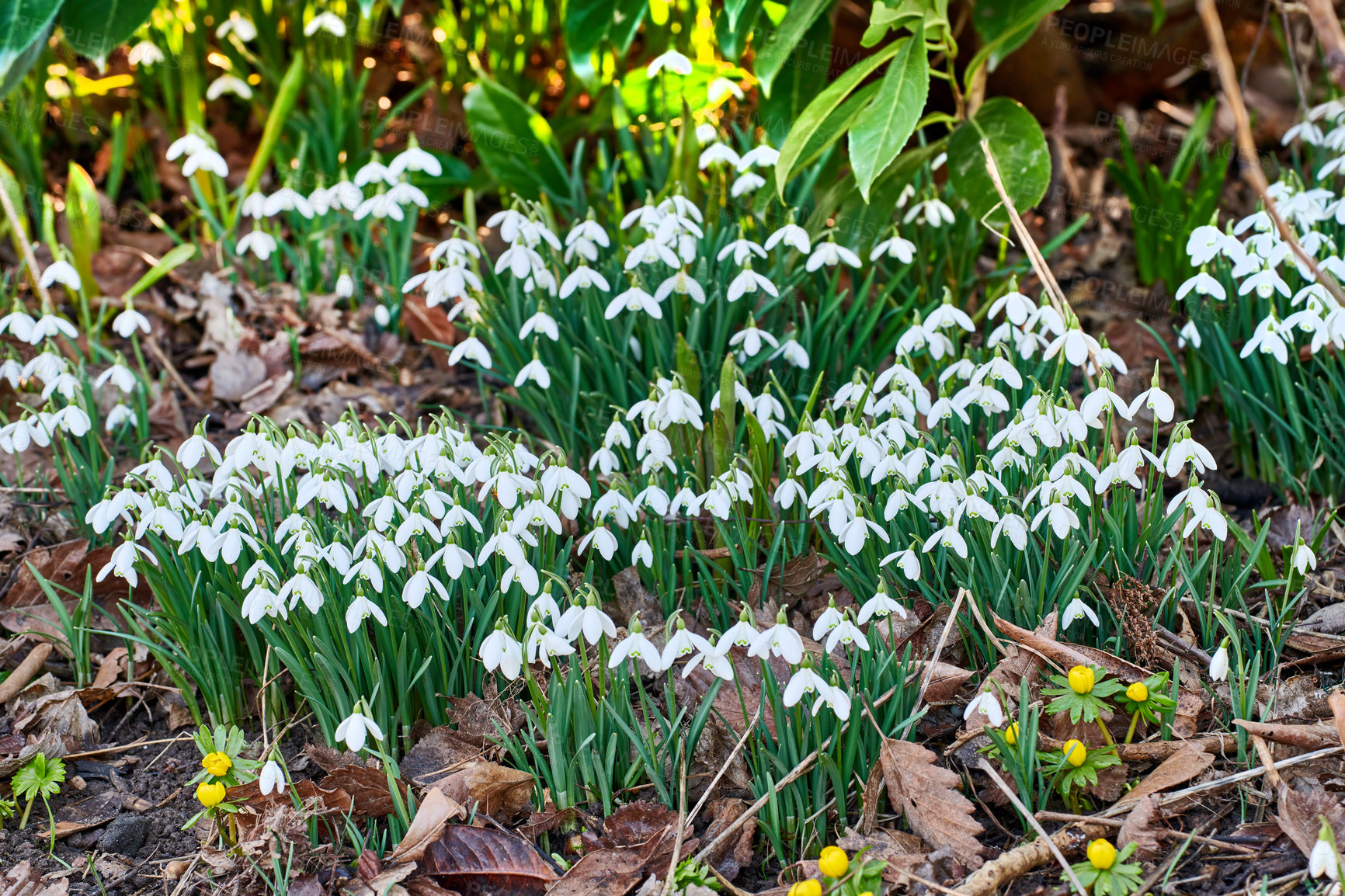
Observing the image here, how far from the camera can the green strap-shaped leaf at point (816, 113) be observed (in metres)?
2.25

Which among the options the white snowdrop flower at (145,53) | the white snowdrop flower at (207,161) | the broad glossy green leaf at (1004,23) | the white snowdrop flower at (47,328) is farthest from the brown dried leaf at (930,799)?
the white snowdrop flower at (145,53)

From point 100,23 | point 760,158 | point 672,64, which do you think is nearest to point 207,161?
point 100,23

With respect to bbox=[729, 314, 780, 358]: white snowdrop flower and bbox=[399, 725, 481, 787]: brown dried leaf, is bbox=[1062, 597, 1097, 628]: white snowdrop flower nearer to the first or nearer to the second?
bbox=[729, 314, 780, 358]: white snowdrop flower

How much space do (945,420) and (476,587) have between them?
99 centimetres

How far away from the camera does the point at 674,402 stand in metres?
2.09

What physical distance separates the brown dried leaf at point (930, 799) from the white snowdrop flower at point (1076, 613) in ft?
1.10

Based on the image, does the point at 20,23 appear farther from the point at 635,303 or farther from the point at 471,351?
the point at 635,303

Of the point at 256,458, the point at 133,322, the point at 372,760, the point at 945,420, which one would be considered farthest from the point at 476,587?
the point at 133,322

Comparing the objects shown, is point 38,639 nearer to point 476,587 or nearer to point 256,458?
point 256,458

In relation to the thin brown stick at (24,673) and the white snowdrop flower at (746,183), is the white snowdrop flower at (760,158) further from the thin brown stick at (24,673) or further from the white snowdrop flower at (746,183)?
the thin brown stick at (24,673)

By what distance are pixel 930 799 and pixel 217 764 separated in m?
1.04

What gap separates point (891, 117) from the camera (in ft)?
7.19

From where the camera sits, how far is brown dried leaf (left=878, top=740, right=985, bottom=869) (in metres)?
1.57

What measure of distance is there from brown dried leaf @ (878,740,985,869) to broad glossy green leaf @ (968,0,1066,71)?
1.62 metres
